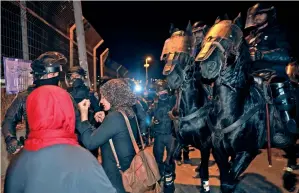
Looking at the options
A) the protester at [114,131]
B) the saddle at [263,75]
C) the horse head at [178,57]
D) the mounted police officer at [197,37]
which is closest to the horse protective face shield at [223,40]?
the saddle at [263,75]

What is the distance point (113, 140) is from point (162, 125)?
146 inches

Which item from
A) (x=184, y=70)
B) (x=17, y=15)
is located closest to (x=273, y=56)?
(x=184, y=70)

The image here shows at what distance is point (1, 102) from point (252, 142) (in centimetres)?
431

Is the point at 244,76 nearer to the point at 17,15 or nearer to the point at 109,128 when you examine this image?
the point at 109,128

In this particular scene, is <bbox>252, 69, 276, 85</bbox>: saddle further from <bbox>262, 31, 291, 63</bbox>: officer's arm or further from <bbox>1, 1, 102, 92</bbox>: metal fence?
<bbox>1, 1, 102, 92</bbox>: metal fence

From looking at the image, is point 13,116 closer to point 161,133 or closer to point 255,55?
point 161,133

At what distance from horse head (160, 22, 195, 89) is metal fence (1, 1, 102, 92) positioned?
2.58 metres

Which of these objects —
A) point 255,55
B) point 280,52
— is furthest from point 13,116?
point 280,52

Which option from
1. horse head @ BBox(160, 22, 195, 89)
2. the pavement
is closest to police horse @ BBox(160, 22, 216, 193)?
horse head @ BBox(160, 22, 195, 89)

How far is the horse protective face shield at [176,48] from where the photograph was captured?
4855 mm

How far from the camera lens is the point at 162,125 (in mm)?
6539

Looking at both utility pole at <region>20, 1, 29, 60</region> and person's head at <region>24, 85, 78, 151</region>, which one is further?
utility pole at <region>20, 1, 29, 60</region>

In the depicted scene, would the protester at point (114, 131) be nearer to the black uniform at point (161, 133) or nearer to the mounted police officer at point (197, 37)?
the mounted police officer at point (197, 37)

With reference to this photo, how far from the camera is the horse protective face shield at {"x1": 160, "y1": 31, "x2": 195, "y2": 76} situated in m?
4.86
